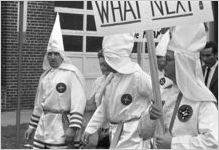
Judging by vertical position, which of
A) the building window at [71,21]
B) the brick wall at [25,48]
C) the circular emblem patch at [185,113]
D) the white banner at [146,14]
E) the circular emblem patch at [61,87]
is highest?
the building window at [71,21]

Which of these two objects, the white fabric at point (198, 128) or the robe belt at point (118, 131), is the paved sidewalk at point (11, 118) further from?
the white fabric at point (198, 128)

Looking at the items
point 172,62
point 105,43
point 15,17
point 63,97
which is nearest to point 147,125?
point 172,62

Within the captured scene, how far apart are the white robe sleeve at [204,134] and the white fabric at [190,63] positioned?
78 millimetres

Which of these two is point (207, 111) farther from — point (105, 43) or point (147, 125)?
point (105, 43)

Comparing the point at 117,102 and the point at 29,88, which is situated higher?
the point at 29,88

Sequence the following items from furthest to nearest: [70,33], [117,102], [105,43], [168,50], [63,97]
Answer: [70,33]
[63,97]
[105,43]
[117,102]
[168,50]

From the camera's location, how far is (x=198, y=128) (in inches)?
138

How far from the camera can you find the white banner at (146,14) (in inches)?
137

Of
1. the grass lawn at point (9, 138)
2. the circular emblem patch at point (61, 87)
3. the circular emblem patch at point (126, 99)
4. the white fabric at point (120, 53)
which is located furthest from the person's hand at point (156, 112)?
the grass lawn at point (9, 138)

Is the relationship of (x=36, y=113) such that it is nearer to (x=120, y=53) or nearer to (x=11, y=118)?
(x=120, y=53)

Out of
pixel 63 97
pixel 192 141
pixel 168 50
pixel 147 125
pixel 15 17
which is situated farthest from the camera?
pixel 15 17

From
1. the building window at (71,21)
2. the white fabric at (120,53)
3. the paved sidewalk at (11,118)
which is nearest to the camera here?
the white fabric at (120,53)

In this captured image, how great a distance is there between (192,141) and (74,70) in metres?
3.03

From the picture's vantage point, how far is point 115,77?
17.9 ft
